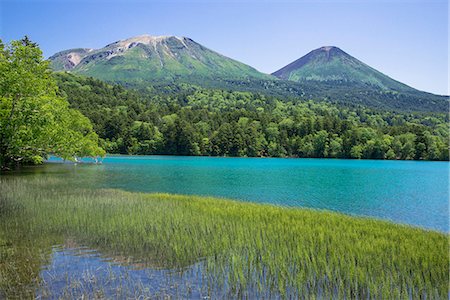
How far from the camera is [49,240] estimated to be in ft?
41.3

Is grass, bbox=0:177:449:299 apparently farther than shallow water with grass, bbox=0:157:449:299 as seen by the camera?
Yes

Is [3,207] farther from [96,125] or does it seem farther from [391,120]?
[391,120]

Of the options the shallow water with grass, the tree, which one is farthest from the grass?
the tree

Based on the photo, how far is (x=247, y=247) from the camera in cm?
1229

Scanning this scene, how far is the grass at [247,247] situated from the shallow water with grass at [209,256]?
0.11 ft

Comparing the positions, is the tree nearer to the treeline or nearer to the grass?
the grass

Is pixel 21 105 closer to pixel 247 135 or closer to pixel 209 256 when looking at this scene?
pixel 209 256

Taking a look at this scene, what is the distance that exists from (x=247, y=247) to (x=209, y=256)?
5.11 ft

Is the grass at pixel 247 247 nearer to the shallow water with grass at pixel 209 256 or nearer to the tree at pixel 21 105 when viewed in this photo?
the shallow water with grass at pixel 209 256

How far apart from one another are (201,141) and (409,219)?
4121 inches

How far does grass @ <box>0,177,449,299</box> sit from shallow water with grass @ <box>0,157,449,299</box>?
0.04 meters

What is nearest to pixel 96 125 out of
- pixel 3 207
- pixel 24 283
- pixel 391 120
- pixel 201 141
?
pixel 201 141

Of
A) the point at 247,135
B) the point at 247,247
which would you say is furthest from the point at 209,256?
the point at 247,135

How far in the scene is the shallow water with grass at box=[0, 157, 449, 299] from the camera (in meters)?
8.82
